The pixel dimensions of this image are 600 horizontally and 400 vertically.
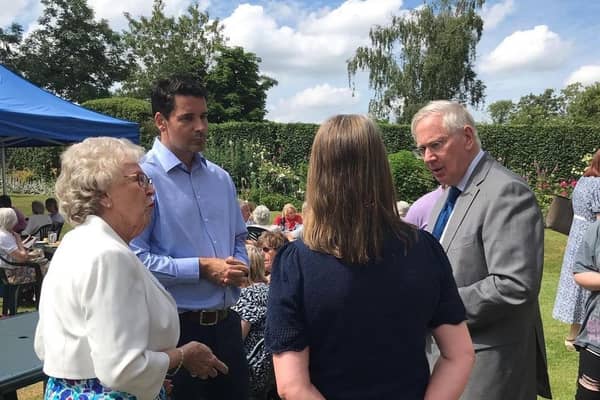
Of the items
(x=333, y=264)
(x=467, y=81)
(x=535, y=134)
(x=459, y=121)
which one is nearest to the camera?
(x=333, y=264)

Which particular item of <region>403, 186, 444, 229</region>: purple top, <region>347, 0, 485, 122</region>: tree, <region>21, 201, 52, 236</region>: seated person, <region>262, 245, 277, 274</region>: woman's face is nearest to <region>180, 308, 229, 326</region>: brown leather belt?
<region>403, 186, 444, 229</region>: purple top

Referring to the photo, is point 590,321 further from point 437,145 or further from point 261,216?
point 261,216

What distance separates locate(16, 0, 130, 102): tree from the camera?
126 ft

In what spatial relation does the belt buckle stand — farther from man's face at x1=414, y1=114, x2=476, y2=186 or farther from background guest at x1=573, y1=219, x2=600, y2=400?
background guest at x1=573, y1=219, x2=600, y2=400

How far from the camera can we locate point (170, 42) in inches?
1444

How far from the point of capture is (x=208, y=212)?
2.42 meters

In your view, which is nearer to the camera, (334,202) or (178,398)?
(334,202)

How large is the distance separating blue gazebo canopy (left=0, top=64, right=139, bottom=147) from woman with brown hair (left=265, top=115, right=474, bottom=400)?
5.54 metres

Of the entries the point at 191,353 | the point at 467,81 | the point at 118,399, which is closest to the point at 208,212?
the point at 191,353

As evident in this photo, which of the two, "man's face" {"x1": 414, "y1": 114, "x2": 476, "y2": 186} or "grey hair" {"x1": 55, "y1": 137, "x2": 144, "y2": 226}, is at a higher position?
"man's face" {"x1": 414, "y1": 114, "x2": 476, "y2": 186}

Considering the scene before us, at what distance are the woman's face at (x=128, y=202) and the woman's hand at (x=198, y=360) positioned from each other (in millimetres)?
429

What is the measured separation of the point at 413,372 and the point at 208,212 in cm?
136

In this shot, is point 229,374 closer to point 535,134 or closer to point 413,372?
point 413,372

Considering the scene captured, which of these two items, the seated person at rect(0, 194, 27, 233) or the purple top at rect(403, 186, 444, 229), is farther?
the seated person at rect(0, 194, 27, 233)
